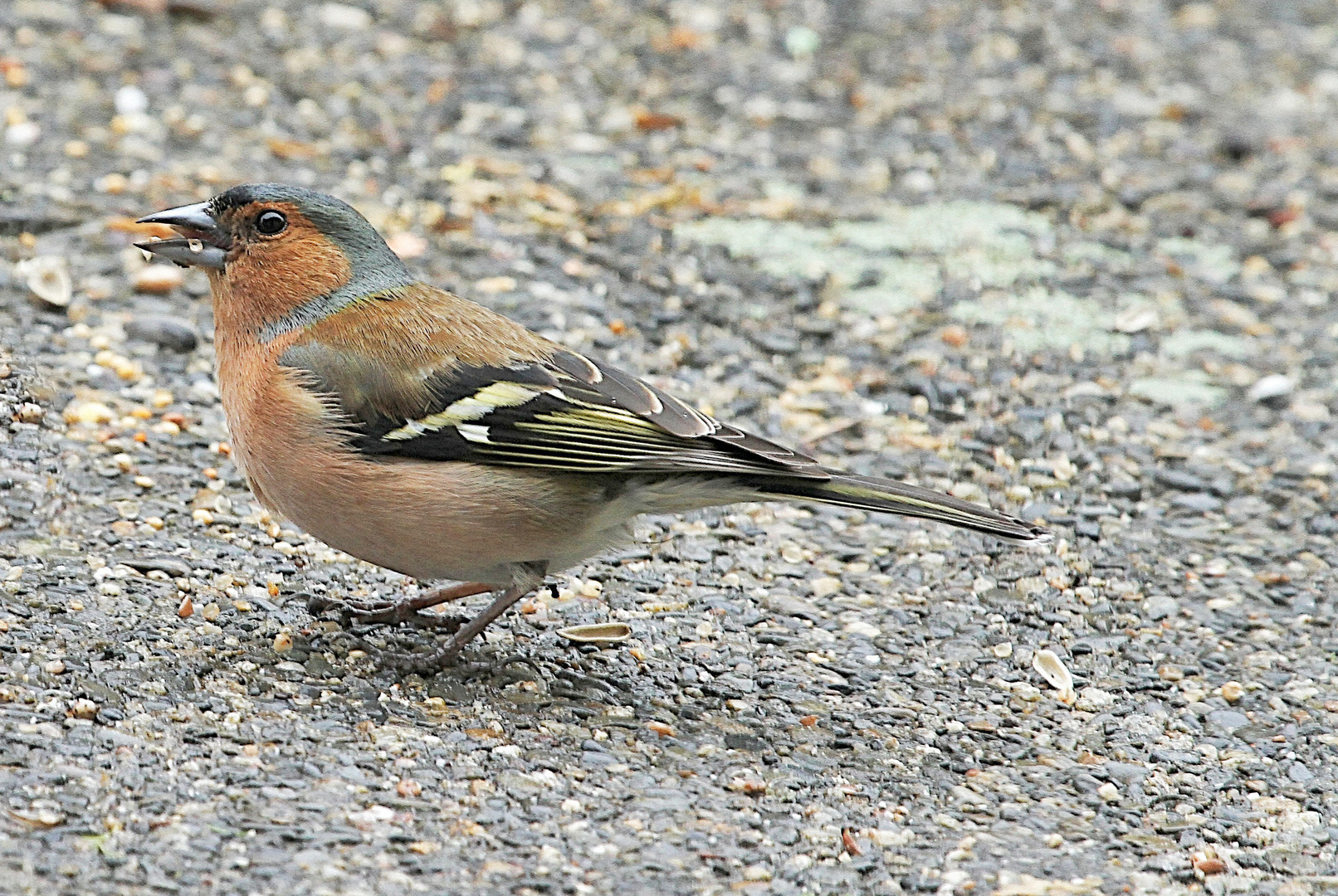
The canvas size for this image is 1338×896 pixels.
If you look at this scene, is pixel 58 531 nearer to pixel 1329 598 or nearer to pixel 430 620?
pixel 430 620

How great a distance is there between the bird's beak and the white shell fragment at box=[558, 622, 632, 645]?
1.38m

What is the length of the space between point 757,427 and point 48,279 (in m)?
2.54

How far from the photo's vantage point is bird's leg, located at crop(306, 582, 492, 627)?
15.1 feet

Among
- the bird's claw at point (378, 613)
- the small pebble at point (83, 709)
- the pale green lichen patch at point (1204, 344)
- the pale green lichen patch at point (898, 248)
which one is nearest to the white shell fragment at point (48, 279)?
the bird's claw at point (378, 613)

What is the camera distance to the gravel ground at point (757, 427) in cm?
384

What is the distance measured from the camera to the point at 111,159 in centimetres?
696

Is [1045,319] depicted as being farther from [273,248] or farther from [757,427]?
[273,248]

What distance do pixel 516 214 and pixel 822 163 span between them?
5.17ft

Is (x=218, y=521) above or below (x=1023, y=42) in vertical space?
below

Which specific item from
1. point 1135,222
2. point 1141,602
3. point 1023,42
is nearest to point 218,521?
point 1141,602

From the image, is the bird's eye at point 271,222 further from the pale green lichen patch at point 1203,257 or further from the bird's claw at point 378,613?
the pale green lichen patch at point 1203,257

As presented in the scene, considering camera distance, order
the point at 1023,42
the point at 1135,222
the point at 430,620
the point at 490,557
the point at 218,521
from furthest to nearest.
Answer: the point at 1023,42 < the point at 1135,222 < the point at 218,521 < the point at 430,620 < the point at 490,557

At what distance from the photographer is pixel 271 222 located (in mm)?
4633

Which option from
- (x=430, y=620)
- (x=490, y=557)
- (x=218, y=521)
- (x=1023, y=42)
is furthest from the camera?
(x=1023, y=42)
